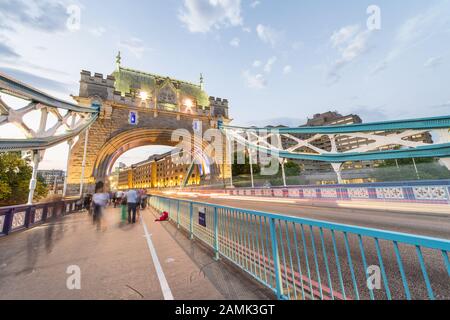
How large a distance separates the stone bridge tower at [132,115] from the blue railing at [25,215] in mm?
7780

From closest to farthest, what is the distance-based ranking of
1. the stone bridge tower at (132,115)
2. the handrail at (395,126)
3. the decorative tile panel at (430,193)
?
the decorative tile panel at (430,193)
the handrail at (395,126)
the stone bridge tower at (132,115)

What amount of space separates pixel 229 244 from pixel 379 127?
76.1 ft

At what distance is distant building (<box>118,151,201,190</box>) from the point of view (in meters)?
65.1

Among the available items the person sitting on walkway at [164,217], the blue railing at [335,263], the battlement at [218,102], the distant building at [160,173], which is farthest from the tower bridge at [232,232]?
the distant building at [160,173]

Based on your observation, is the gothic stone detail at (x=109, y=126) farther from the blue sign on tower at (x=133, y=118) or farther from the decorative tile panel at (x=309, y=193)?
the decorative tile panel at (x=309, y=193)

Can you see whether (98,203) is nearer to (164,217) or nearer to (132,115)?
(164,217)

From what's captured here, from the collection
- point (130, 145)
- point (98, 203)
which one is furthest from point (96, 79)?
point (98, 203)

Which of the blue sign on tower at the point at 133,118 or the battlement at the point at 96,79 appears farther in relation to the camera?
the blue sign on tower at the point at 133,118

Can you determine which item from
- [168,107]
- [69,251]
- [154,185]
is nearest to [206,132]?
[168,107]

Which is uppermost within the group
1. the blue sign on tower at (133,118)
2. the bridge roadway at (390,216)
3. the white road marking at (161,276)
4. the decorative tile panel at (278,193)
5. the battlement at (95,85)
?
the battlement at (95,85)

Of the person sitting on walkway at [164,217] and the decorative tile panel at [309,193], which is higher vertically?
the decorative tile panel at [309,193]

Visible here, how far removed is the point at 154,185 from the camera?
83.3 meters

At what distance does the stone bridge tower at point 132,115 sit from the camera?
19.1m

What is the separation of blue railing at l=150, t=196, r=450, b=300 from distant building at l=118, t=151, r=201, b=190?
52432mm
